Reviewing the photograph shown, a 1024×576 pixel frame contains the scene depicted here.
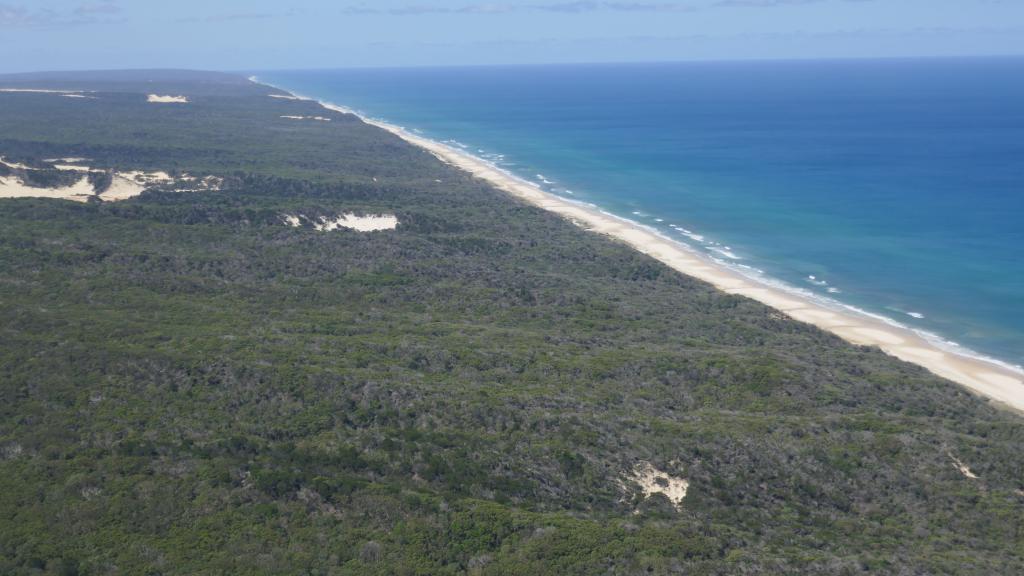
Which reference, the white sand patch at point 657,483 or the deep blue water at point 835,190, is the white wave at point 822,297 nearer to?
the deep blue water at point 835,190

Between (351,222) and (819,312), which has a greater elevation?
(351,222)

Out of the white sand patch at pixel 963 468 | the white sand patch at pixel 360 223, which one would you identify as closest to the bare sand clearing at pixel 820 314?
the white sand patch at pixel 963 468

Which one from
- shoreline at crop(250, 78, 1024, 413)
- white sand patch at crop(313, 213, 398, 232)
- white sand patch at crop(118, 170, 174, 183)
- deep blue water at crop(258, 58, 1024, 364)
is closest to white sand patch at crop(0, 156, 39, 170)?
white sand patch at crop(118, 170, 174, 183)

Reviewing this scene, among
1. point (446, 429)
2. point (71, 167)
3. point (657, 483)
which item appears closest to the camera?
point (657, 483)

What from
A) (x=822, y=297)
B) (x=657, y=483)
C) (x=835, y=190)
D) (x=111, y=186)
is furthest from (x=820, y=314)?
(x=111, y=186)

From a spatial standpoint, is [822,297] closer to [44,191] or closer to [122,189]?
[122,189]

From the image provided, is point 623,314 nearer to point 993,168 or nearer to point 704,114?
point 993,168

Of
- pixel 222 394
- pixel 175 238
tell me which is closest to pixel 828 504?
pixel 222 394
